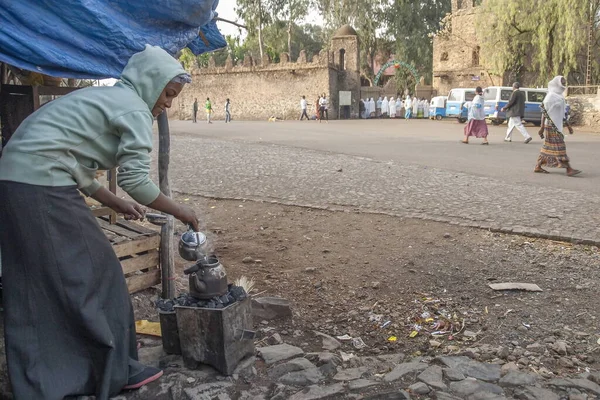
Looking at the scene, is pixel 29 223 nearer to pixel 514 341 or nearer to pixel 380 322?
pixel 380 322

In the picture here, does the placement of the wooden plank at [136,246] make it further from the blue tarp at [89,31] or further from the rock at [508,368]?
the rock at [508,368]

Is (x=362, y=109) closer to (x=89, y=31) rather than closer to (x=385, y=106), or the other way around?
(x=385, y=106)

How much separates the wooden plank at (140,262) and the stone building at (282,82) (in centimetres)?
3160

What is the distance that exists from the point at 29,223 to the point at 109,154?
43cm

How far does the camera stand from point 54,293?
2402 mm

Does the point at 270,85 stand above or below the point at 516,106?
above

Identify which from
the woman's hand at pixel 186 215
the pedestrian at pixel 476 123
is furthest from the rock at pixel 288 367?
the pedestrian at pixel 476 123

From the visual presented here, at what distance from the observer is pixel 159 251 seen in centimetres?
416

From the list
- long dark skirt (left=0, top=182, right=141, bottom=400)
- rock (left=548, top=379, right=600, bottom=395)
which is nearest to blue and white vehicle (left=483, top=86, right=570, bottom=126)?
rock (left=548, top=379, right=600, bottom=395)

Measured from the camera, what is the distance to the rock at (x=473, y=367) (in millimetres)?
2930

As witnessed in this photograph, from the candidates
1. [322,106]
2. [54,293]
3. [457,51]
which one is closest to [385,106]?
[457,51]

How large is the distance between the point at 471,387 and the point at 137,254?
2.53 meters

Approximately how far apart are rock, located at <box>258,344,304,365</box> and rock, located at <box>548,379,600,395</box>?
1.35 meters

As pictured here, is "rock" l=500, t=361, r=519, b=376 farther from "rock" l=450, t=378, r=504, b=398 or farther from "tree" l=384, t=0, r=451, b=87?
"tree" l=384, t=0, r=451, b=87
